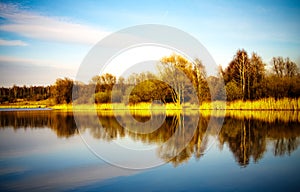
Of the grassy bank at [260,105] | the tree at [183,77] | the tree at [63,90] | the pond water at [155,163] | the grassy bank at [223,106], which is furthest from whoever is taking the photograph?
the tree at [63,90]

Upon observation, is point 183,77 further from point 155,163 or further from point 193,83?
point 155,163

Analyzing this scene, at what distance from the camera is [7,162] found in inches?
324


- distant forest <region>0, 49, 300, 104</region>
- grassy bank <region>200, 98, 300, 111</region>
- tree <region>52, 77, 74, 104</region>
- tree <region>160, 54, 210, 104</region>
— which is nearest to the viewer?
grassy bank <region>200, 98, 300, 111</region>

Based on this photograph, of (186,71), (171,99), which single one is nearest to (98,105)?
(171,99)

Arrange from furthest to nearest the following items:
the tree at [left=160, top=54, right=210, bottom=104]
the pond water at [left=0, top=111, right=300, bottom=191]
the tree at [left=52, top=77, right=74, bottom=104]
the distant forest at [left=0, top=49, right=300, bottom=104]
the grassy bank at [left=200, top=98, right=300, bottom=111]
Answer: the tree at [left=52, top=77, right=74, bottom=104], the tree at [left=160, top=54, right=210, bottom=104], the distant forest at [left=0, top=49, right=300, bottom=104], the grassy bank at [left=200, top=98, right=300, bottom=111], the pond water at [left=0, top=111, right=300, bottom=191]

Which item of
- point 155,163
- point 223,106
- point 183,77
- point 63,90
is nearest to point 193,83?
point 183,77

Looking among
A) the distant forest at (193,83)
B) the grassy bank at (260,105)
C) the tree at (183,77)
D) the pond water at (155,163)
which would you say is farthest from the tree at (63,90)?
the pond water at (155,163)

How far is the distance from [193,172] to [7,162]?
17.5 feet

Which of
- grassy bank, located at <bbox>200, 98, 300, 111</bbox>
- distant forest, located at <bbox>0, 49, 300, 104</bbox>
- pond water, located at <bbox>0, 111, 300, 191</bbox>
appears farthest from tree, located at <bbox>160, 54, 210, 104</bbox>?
pond water, located at <bbox>0, 111, 300, 191</bbox>

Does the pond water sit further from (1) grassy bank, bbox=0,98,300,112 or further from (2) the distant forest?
(2) the distant forest

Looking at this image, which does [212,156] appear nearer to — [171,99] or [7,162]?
[7,162]

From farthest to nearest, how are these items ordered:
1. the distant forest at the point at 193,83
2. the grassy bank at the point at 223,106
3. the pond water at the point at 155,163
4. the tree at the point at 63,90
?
the tree at the point at 63,90 → the distant forest at the point at 193,83 → the grassy bank at the point at 223,106 → the pond water at the point at 155,163

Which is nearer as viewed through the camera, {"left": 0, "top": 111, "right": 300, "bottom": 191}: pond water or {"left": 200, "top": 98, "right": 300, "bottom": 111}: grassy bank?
{"left": 0, "top": 111, "right": 300, "bottom": 191}: pond water

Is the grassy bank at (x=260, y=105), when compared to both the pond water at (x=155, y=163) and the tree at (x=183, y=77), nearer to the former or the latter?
the tree at (x=183, y=77)
